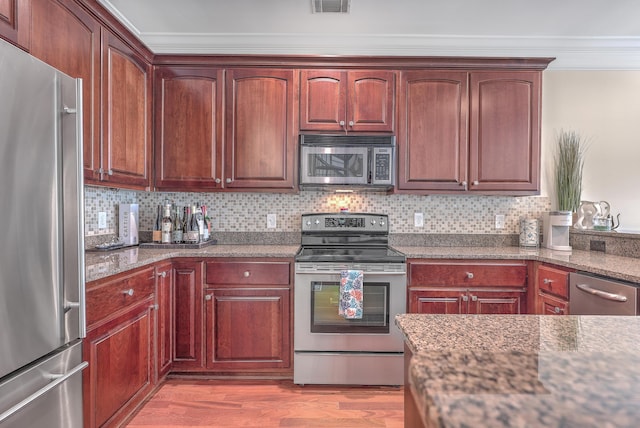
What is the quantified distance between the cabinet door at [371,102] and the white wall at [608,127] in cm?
136

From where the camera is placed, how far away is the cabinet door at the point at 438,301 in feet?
8.01

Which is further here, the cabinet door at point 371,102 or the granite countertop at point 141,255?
the cabinet door at point 371,102

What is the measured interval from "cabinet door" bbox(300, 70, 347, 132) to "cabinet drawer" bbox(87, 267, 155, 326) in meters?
1.47

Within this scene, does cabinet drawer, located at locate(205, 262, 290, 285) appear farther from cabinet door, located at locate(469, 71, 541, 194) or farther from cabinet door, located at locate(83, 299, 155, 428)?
cabinet door, located at locate(469, 71, 541, 194)

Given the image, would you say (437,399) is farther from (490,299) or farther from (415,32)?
(415,32)

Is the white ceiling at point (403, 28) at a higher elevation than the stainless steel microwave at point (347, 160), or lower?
higher

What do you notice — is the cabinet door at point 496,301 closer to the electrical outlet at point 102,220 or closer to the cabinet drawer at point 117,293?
the cabinet drawer at point 117,293

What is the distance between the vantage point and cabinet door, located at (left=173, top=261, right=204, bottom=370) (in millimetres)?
2416

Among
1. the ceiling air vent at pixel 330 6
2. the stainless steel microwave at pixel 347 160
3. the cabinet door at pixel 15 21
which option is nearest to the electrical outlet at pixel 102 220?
the cabinet door at pixel 15 21

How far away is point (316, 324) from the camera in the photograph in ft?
7.88

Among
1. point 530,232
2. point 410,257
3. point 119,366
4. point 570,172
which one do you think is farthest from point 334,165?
point 570,172

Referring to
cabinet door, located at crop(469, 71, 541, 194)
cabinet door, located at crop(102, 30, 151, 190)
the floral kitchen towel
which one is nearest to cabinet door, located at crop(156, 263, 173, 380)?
cabinet door, located at crop(102, 30, 151, 190)

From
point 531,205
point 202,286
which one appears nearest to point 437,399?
point 202,286

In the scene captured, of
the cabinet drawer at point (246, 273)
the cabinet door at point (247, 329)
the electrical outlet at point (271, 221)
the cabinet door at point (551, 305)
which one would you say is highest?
the electrical outlet at point (271, 221)
